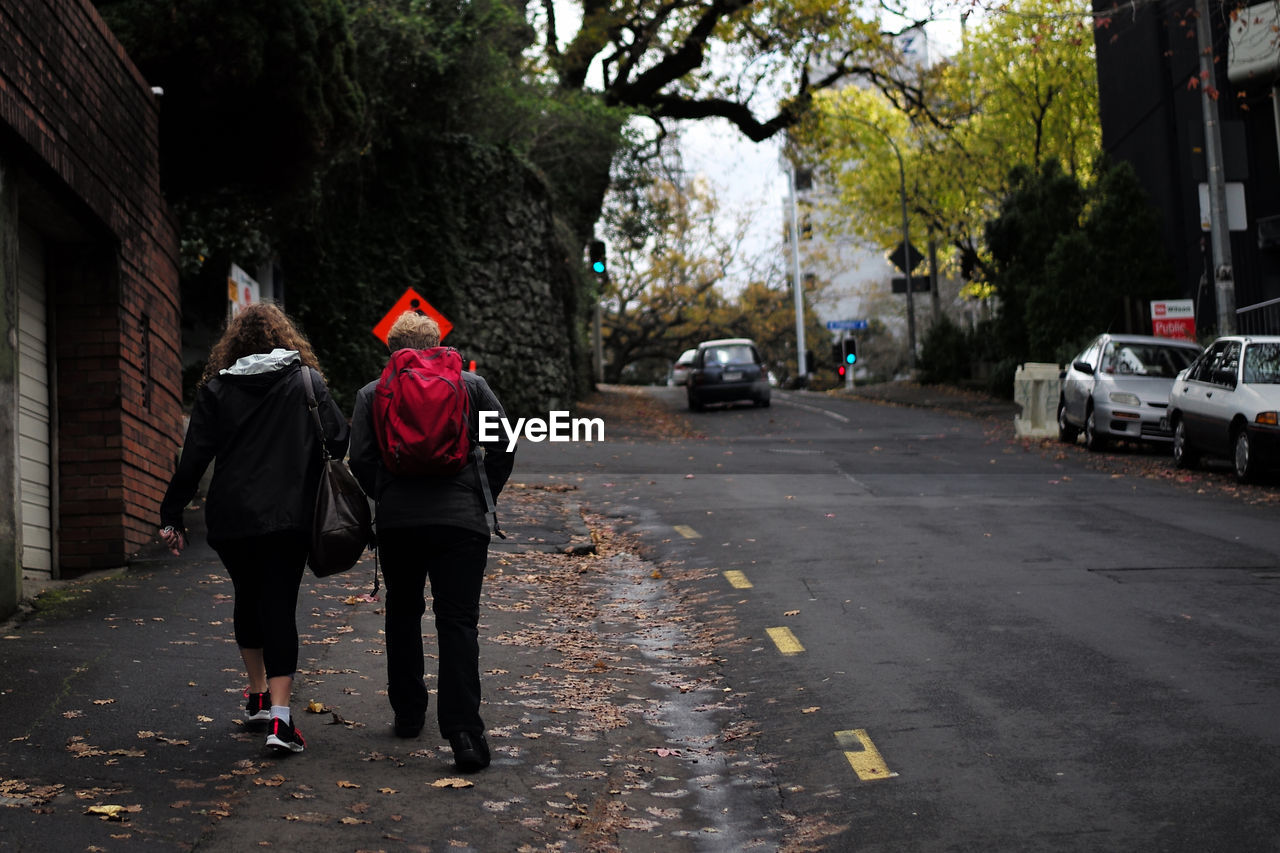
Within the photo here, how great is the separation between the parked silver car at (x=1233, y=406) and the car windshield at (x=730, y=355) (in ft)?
55.6

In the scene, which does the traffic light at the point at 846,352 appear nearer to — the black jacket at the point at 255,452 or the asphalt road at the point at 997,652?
the asphalt road at the point at 997,652

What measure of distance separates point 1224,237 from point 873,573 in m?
13.8

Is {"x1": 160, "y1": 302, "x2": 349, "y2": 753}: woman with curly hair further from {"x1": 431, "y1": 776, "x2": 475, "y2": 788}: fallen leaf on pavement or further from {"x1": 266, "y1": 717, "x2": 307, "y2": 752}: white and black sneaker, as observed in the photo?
{"x1": 431, "y1": 776, "x2": 475, "y2": 788}: fallen leaf on pavement

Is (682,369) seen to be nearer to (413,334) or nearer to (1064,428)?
(1064,428)

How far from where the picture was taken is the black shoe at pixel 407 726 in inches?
262

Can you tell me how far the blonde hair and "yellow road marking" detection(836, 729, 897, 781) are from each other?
2408 mm

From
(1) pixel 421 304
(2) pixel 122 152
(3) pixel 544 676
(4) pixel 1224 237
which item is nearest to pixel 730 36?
(4) pixel 1224 237

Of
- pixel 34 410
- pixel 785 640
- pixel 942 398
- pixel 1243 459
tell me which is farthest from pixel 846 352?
pixel 785 640

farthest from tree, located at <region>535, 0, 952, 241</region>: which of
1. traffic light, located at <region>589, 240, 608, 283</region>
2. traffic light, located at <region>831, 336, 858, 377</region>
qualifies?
traffic light, located at <region>831, 336, 858, 377</region>

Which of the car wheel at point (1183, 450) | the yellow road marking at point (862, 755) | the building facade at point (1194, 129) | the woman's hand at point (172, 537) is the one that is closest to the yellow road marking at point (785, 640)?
the yellow road marking at point (862, 755)

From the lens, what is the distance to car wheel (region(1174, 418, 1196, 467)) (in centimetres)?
1959

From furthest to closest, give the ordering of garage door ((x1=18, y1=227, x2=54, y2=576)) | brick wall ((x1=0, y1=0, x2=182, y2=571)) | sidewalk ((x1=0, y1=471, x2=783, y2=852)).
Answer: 1. garage door ((x1=18, y1=227, x2=54, y2=576))
2. brick wall ((x1=0, y1=0, x2=182, y2=571))
3. sidewalk ((x1=0, y1=471, x2=783, y2=852))

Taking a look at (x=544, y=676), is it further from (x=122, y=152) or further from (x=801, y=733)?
(x=122, y=152)

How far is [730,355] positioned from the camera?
36844 millimetres
